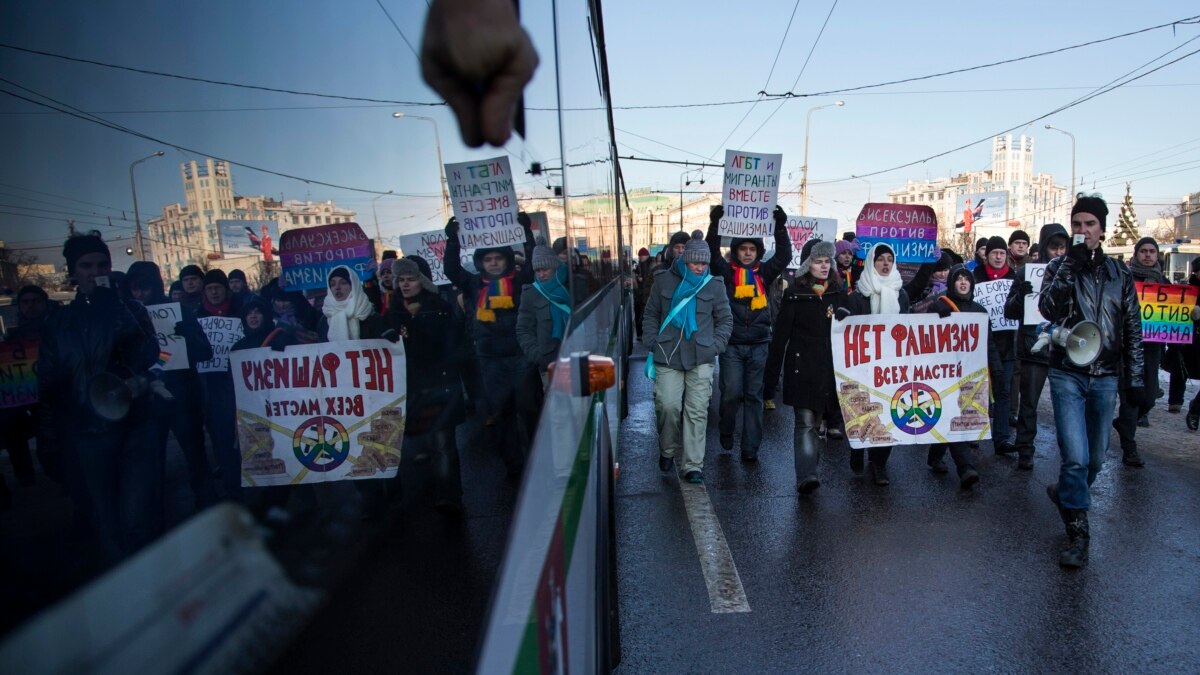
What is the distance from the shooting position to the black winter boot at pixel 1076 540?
14.3ft

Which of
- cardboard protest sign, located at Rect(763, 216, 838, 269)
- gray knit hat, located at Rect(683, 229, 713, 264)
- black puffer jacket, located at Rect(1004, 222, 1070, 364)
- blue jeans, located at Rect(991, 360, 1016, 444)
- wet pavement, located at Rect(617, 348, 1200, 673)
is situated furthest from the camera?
cardboard protest sign, located at Rect(763, 216, 838, 269)

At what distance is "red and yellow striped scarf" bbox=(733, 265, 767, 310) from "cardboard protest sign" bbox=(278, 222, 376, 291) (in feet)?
20.1

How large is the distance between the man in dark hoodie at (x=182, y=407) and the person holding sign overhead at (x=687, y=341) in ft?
17.8

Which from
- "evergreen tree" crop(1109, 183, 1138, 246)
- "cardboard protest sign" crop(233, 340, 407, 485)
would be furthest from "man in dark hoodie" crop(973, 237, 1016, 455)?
"evergreen tree" crop(1109, 183, 1138, 246)

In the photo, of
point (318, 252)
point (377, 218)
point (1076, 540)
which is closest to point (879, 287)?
point (1076, 540)

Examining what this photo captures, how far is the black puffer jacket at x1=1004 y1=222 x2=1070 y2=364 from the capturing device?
209 inches

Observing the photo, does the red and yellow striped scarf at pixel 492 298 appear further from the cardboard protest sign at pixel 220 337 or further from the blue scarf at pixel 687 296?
the blue scarf at pixel 687 296

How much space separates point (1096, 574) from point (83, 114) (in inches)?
197

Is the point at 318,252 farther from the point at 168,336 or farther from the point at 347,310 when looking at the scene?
the point at 168,336

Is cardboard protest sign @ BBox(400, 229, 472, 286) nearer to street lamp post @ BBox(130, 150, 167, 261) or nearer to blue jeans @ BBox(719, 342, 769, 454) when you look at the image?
street lamp post @ BBox(130, 150, 167, 261)

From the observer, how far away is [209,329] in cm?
81

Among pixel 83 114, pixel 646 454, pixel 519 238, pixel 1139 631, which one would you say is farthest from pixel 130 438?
pixel 646 454

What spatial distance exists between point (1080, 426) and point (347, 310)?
4613 mm

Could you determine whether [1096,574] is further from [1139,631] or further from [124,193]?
[124,193]
